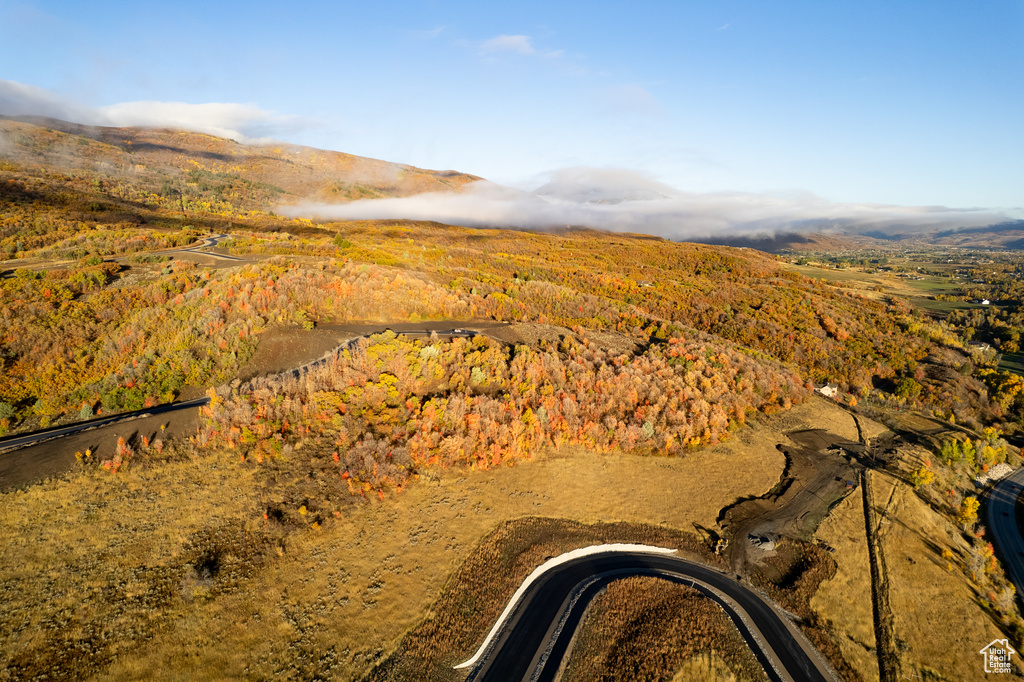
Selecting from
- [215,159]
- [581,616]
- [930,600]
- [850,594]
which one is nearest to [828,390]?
[930,600]

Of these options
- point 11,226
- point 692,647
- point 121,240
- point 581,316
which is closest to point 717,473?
point 692,647

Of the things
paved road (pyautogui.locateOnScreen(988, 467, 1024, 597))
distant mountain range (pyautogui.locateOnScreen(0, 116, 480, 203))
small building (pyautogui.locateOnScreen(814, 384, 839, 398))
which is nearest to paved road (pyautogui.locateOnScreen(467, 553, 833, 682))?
paved road (pyautogui.locateOnScreen(988, 467, 1024, 597))

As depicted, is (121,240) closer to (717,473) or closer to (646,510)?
(646,510)

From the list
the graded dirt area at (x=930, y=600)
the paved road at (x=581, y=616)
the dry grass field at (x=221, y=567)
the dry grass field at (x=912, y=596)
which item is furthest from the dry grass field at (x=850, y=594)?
the dry grass field at (x=221, y=567)

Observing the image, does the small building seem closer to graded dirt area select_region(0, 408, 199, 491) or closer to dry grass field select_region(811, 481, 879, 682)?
dry grass field select_region(811, 481, 879, 682)

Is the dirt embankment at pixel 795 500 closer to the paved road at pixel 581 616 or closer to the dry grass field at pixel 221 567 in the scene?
the dry grass field at pixel 221 567

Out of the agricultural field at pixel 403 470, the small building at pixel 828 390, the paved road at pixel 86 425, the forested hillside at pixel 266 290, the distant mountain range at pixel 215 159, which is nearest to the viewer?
the agricultural field at pixel 403 470

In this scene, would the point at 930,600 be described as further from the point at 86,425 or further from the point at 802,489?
the point at 86,425
